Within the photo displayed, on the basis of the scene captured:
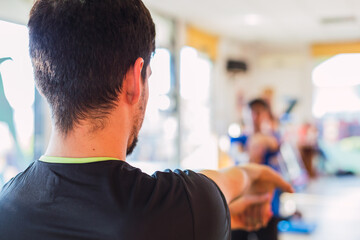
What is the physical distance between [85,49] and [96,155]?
0.20 meters

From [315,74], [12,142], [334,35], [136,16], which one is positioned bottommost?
[12,142]

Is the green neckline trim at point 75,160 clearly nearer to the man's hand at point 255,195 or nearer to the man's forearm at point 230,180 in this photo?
the man's forearm at point 230,180

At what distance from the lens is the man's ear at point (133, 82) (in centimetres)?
75

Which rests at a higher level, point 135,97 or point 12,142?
point 135,97

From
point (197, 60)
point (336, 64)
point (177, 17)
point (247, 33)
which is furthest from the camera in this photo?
point (336, 64)


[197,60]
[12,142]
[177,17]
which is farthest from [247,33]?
[12,142]

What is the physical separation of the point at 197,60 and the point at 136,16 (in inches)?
282

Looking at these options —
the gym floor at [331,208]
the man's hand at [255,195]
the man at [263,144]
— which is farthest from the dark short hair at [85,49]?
the gym floor at [331,208]

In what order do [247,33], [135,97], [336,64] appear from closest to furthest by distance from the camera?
1. [135,97]
2. [247,33]
3. [336,64]

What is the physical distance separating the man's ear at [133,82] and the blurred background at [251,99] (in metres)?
2.58

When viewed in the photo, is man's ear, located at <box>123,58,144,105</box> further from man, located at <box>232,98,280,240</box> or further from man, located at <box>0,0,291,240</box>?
man, located at <box>232,98,280,240</box>

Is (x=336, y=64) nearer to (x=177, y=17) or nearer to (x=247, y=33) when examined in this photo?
(x=247, y=33)

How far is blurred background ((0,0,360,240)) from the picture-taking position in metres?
3.99

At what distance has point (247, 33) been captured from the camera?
8.45 metres
